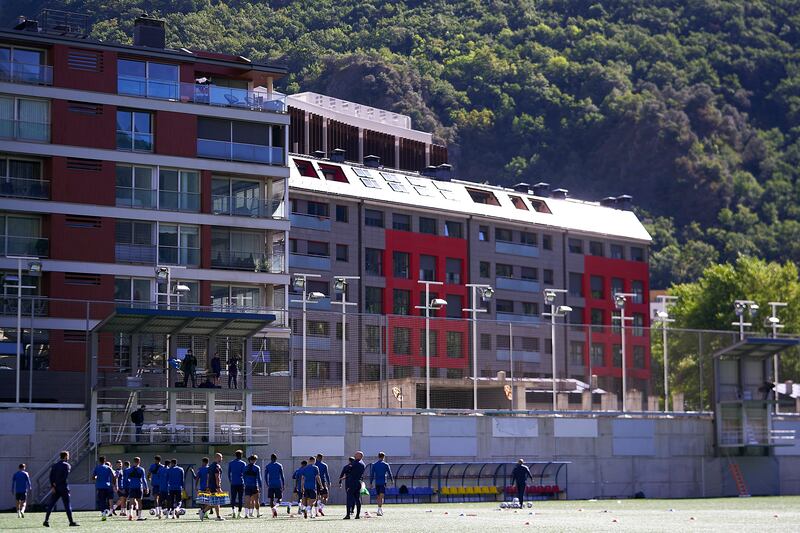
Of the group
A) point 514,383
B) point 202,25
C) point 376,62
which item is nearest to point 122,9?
point 202,25

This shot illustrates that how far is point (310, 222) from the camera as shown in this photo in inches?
3947

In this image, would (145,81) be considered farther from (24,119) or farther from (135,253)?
(135,253)

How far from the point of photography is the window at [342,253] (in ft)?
337

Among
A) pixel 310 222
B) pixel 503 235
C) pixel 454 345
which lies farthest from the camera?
pixel 503 235

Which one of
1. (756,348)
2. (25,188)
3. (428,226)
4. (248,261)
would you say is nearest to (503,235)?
(428,226)

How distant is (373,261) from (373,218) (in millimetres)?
3000

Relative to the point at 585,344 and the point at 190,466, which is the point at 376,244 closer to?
the point at 585,344

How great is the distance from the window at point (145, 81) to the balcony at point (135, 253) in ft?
23.9

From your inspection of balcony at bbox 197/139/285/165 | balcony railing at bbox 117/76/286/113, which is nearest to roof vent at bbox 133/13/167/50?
balcony railing at bbox 117/76/286/113

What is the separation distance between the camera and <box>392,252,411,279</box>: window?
106562 millimetres

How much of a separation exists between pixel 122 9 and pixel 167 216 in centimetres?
11916

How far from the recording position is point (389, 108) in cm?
18675

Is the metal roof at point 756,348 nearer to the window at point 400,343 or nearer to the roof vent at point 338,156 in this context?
the window at point 400,343

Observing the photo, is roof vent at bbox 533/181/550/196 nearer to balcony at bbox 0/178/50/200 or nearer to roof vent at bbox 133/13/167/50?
A: roof vent at bbox 133/13/167/50
